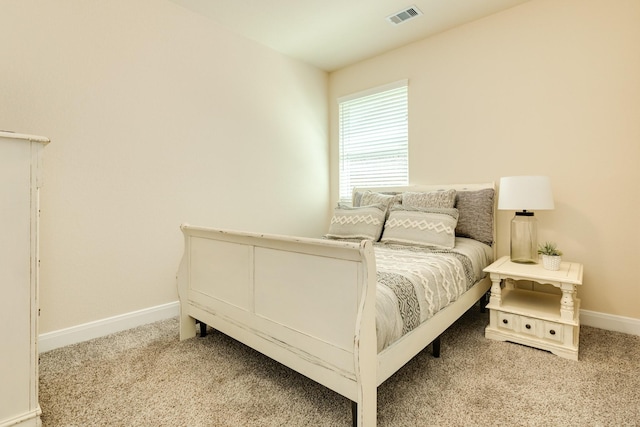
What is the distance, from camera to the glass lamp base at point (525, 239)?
2383 mm

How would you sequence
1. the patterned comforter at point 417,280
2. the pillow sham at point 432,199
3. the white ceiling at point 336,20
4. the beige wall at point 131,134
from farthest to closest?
the pillow sham at point 432,199, the white ceiling at point 336,20, the beige wall at point 131,134, the patterned comforter at point 417,280

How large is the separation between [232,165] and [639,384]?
314cm

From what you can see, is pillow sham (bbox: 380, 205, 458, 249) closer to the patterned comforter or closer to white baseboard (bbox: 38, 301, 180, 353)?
the patterned comforter

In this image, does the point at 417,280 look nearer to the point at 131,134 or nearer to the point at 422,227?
the point at 422,227

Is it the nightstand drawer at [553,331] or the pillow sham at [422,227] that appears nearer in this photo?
the nightstand drawer at [553,331]

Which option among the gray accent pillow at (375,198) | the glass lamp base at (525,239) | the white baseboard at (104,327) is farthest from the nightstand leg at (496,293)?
the white baseboard at (104,327)

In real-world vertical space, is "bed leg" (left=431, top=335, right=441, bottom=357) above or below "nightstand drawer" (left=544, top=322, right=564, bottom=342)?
below

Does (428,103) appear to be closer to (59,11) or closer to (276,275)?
(276,275)

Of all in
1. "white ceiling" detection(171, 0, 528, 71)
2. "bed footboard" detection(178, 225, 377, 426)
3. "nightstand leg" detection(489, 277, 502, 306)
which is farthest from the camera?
"white ceiling" detection(171, 0, 528, 71)

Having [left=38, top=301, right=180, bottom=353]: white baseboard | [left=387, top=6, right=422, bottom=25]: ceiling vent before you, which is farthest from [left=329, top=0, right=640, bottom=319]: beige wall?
[left=38, top=301, right=180, bottom=353]: white baseboard

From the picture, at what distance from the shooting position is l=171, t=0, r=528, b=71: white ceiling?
2605 millimetres

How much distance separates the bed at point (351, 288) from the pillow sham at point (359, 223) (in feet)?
0.04

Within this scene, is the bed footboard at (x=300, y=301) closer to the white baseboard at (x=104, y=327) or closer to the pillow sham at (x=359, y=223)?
the white baseboard at (x=104, y=327)

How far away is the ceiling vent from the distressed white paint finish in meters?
2.70
